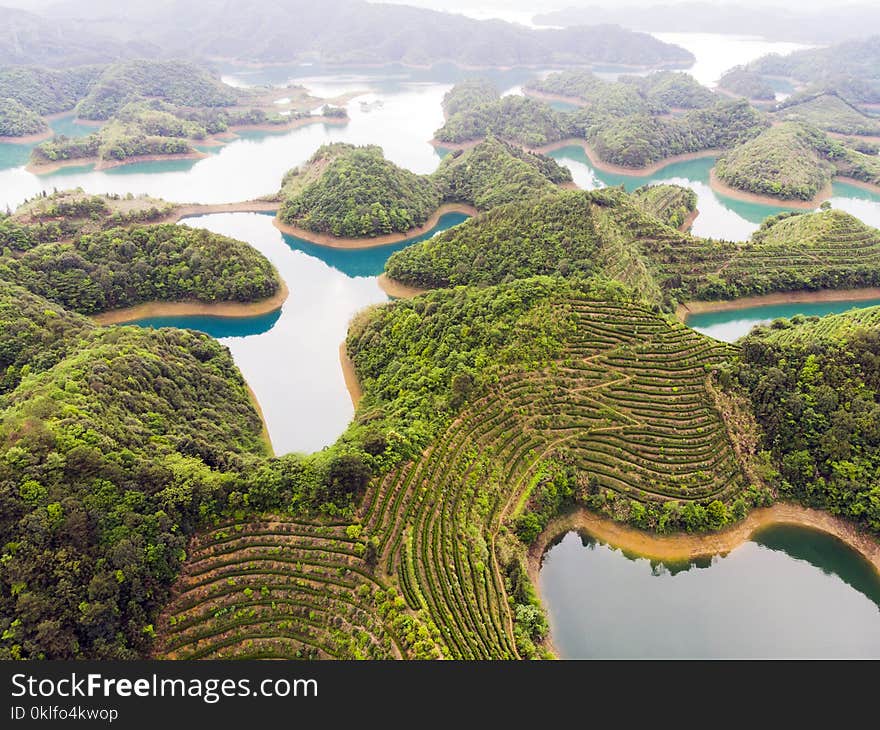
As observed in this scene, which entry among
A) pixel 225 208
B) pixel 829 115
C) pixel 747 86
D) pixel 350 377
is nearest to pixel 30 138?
pixel 225 208

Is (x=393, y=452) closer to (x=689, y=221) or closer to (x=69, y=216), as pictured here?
(x=69, y=216)

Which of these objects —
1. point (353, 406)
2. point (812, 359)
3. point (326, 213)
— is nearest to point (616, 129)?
point (326, 213)

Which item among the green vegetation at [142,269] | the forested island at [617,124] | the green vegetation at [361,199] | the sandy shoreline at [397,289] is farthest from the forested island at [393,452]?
the forested island at [617,124]

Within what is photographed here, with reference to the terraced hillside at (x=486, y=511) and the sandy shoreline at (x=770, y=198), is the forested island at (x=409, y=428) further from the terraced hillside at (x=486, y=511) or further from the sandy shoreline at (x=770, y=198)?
the sandy shoreline at (x=770, y=198)

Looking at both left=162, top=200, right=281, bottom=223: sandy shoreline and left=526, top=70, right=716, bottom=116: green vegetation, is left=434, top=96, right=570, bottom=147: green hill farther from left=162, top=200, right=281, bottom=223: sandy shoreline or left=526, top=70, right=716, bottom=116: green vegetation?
left=162, top=200, right=281, bottom=223: sandy shoreline

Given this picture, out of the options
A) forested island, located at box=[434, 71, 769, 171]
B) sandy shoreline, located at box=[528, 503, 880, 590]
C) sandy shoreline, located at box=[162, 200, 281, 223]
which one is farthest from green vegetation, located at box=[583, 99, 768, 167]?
sandy shoreline, located at box=[528, 503, 880, 590]

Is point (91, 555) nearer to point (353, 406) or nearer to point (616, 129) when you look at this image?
point (353, 406)
